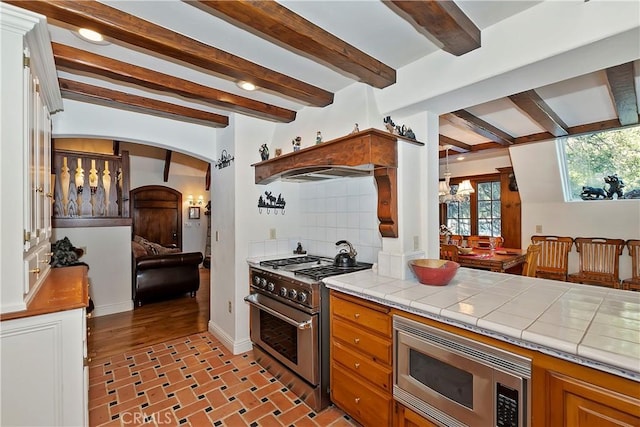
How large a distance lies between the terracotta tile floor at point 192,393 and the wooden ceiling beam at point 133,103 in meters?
2.32

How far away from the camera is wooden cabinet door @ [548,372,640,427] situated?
957mm

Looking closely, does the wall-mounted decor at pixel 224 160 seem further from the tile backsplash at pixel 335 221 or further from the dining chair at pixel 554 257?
the dining chair at pixel 554 257

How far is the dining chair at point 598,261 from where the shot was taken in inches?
148

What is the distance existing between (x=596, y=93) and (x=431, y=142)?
1747 mm

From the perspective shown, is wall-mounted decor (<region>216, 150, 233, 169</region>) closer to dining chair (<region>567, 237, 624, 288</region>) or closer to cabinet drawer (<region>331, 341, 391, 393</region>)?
cabinet drawer (<region>331, 341, 391, 393</region>)

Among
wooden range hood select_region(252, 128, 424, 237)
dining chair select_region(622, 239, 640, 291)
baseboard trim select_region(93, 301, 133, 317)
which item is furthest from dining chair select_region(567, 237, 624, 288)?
baseboard trim select_region(93, 301, 133, 317)

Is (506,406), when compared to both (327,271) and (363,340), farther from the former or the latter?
(327,271)

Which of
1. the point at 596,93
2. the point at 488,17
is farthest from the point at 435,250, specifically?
the point at 596,93

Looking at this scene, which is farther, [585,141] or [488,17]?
[585,141]

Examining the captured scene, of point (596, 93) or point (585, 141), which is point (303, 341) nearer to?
point (596, 93)

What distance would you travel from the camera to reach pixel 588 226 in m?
4.20

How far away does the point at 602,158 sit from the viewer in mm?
4078

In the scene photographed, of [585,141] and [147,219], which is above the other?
[585,141]

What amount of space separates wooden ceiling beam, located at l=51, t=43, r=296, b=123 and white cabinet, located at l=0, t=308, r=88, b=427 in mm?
1548
